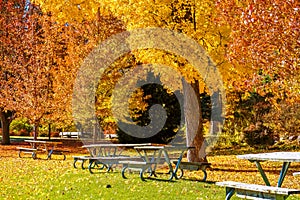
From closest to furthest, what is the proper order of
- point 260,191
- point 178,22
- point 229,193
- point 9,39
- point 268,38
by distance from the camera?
point 260,191, point 229,193, point 268,38, point 178,22, point 9,39

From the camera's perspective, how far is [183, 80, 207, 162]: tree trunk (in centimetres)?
1630

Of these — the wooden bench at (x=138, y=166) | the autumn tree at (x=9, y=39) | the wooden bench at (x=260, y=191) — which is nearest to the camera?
the wooden bench at (x=260, y=191)

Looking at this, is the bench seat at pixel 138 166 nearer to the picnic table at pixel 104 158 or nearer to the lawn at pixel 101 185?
the lawn at pixel 101 185

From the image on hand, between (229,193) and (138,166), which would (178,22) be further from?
(229,193)

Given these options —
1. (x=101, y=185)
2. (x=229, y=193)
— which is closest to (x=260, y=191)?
(x=229, y=193)

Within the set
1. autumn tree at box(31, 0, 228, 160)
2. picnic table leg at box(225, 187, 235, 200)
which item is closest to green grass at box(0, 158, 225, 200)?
picnic table leg at box(225, 187, 235, 200)

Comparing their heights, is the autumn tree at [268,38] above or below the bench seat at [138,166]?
above

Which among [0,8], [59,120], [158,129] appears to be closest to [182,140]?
[158,129]

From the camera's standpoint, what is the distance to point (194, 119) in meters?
16.3

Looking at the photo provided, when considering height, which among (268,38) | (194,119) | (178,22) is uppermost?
(178,22)

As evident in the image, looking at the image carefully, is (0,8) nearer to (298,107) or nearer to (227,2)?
(298,107)

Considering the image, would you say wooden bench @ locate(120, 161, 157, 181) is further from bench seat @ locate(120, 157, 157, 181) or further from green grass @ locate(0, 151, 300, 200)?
green grass @ locate(0, 151, 300, 200)

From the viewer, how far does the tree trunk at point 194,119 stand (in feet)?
53.5

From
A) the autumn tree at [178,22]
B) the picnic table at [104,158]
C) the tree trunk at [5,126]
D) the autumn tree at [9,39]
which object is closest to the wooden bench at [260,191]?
the picnic table at [104,158]
